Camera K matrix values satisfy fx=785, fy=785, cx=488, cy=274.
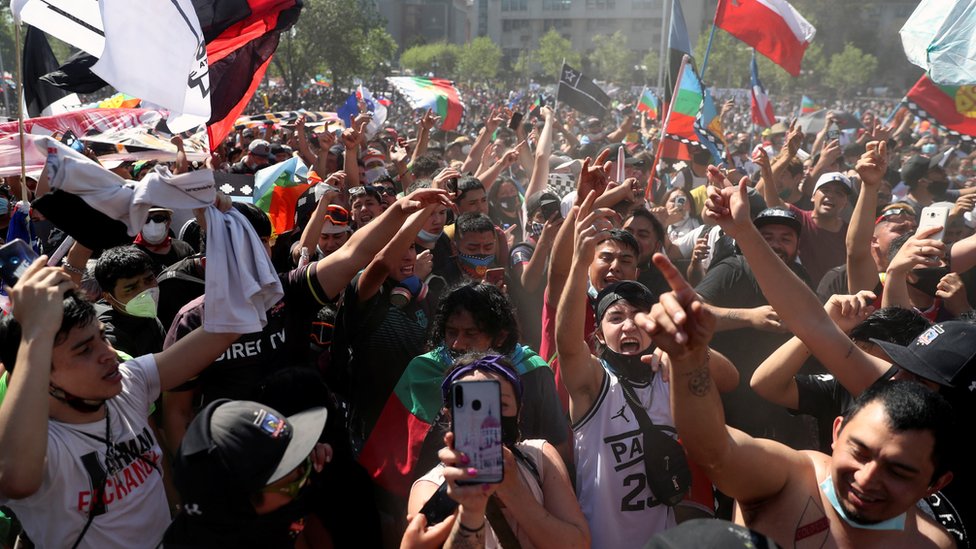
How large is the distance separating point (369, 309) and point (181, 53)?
1.66 metres

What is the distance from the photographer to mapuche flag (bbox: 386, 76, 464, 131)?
12.2 meters

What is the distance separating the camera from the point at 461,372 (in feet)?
8.54

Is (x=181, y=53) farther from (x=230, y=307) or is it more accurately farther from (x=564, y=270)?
(x=564, y=270)

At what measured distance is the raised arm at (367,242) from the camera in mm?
3449

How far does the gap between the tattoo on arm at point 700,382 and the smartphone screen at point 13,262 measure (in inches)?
85.0

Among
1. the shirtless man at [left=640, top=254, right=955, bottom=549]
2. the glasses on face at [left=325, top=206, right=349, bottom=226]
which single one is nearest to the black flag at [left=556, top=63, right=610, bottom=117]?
the glasses on face at [left=325, top=206, right=349, bottom=226]

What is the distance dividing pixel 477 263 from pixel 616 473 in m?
2.34

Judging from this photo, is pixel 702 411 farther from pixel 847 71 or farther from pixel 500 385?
pixel 847 71

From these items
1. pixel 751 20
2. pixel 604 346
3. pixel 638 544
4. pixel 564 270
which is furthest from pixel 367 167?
pixel 638 544

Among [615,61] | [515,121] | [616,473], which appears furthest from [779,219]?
[615,61]

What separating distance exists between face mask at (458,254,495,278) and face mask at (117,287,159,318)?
1.87 metres

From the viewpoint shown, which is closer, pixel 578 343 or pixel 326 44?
pixel 578 343

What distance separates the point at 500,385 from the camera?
218 centimetres

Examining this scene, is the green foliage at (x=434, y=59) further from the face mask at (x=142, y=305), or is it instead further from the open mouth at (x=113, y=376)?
the open mouth at (x=113, y=376)
